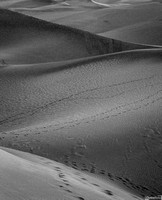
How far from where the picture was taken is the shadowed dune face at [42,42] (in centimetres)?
621

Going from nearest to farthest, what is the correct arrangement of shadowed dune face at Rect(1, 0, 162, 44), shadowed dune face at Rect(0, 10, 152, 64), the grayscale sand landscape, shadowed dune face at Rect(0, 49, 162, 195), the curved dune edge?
the curved dune edge
the grayscale sand landscape
shadowed dune face at Rect(0, 49, 162, 195)
shadowed dune face at Rect(0, 10, 152, 64)
shadowed dune face at Rect(1, 0, 162, 44)

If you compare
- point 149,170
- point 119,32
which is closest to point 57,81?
A: point 149,170

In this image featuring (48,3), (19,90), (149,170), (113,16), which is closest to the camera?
(149,170)

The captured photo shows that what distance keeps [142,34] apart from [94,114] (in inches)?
229

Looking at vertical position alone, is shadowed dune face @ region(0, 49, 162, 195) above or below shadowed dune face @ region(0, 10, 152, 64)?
below

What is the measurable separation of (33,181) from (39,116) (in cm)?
194

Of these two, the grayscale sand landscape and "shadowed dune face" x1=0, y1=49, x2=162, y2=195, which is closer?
the grayscale sand landscape

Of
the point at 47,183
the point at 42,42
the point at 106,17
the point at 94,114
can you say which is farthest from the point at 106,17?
the point at 47,183

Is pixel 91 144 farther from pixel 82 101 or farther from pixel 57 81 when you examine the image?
pixel 57 81

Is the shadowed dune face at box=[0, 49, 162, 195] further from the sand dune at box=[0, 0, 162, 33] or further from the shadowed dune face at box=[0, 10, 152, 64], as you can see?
the sand dune at box=[0, 0, 162, 33]

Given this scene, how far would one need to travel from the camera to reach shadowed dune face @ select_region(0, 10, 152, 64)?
6215mm

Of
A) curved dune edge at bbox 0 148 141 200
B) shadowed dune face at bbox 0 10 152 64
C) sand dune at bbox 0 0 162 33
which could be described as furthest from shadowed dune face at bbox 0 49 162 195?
sand dune at bbox 0 0 162 33

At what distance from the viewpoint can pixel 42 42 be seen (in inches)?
266

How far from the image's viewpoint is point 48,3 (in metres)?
16.2
